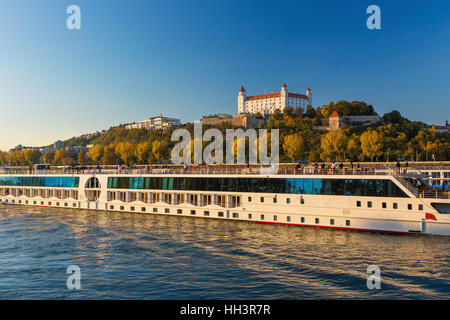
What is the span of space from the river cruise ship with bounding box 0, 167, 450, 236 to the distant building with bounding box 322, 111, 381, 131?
9245cm

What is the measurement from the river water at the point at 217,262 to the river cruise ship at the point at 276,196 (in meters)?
1.30

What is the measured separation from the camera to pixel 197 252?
22203mm

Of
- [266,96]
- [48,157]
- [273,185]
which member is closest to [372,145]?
[273,185]

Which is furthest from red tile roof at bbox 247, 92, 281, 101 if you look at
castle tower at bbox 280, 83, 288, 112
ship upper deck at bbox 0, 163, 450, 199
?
ship upper deck at bbox 0, 163, 450, 199

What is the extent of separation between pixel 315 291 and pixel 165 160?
97.7 m

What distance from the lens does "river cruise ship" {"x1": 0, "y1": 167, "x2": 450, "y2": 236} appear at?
26.0 metres

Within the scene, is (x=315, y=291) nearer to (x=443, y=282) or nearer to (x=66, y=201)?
(x=443, y=282)

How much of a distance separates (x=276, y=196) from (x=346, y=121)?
341 ft

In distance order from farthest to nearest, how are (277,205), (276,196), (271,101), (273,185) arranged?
1. (271,101)
2. (273,185)
3. (276,196)
4. (277,205)

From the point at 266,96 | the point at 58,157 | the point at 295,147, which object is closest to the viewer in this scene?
the point at 295,147

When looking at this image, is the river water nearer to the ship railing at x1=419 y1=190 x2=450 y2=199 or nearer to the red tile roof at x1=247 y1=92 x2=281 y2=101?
the ship railing at x1=419 y1=190 x2=450 y2=199

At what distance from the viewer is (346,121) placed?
12588 cm

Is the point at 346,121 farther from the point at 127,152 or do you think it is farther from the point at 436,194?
the point at 436,194

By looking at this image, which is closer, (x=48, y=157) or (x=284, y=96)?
(x=48, y=157)
